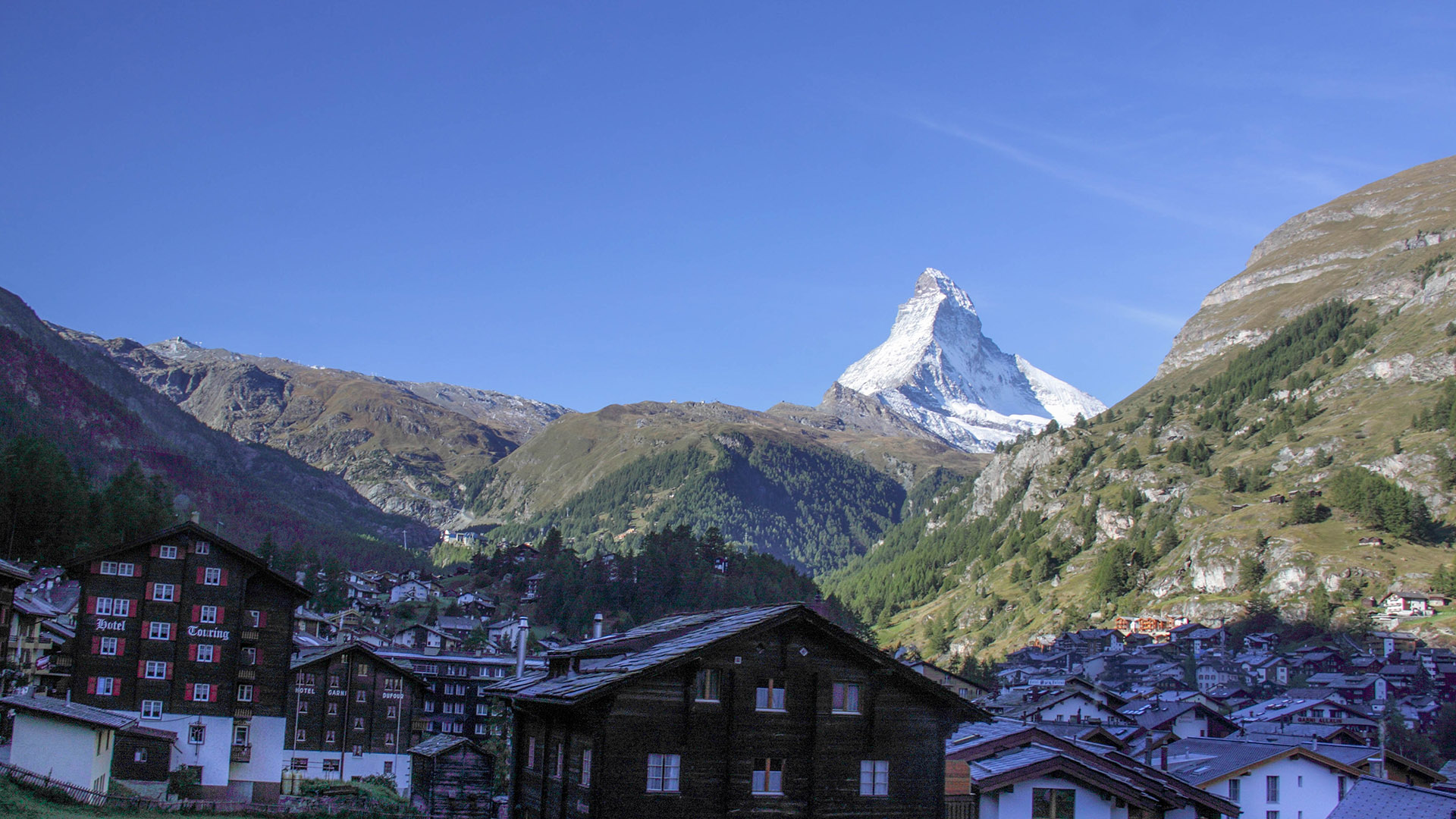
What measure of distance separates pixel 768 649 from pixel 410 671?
2471 inches

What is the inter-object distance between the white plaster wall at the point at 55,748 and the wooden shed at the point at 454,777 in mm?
28986

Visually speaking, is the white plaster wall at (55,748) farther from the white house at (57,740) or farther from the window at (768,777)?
the window at (768,777)

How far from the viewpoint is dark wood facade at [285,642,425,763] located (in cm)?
8794

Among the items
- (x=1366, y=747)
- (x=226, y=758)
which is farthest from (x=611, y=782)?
(x=1366, y=747)

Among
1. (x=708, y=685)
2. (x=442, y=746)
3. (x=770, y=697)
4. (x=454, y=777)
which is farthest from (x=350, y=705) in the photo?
(x=770, y=697)

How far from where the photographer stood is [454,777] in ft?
262

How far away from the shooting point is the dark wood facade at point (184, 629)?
74625 millimetres

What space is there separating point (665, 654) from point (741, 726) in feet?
11.5

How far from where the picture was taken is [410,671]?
93062 millimetres

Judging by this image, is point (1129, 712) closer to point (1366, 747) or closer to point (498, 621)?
point (1366, 747)

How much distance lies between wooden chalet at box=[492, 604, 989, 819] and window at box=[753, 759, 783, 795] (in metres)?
0.04

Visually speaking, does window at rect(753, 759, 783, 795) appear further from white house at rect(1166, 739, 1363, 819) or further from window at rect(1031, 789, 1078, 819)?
white house at rect(1166, 739, 1363, 819)

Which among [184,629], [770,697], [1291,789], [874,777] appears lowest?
[1291,789]

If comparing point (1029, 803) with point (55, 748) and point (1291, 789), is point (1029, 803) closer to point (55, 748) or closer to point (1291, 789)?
point (1291, 789)
